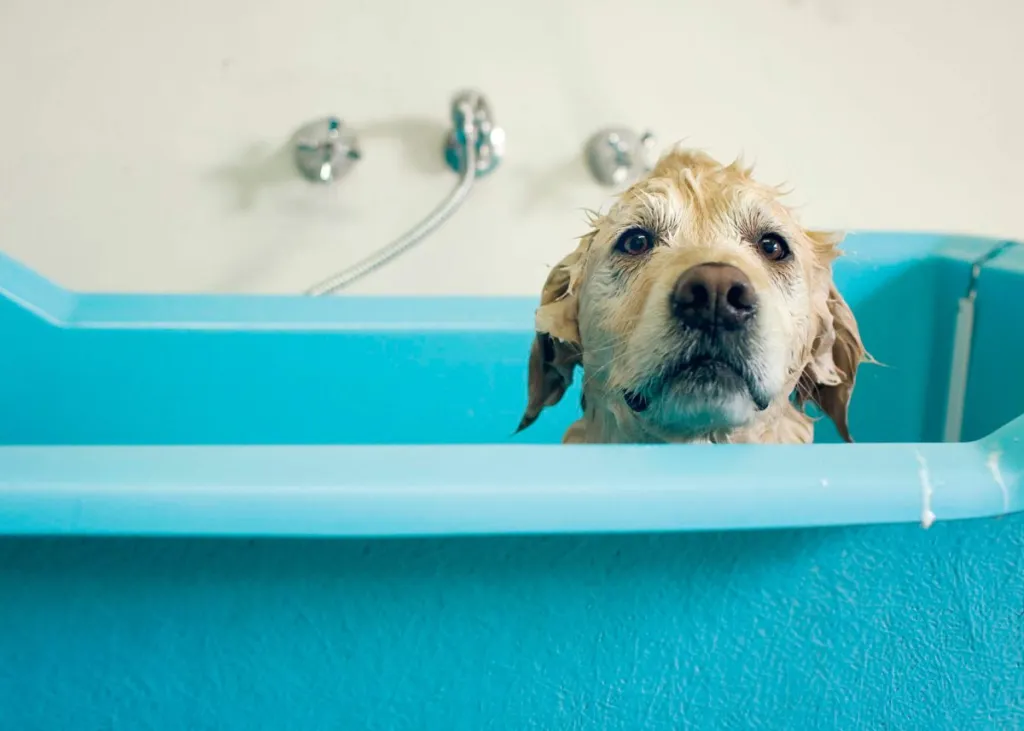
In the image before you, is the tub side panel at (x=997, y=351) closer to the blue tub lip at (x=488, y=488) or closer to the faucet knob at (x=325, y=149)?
the blue tub lip at (x=488, y=488)

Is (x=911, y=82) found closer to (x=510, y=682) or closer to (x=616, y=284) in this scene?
(x=616, y=284)

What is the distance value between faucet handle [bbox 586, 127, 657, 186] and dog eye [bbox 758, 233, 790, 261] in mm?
706

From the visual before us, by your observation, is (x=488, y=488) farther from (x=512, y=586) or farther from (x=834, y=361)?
(x=834, y=361)

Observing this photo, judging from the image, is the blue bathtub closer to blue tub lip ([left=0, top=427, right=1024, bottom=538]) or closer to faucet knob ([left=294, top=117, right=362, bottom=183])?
blue tub lip ([left=0, top=427, right=1024, bottom=538])

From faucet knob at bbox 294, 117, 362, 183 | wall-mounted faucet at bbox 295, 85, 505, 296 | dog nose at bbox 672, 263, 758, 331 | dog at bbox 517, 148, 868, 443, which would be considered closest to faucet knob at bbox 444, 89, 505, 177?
wall-mounted faucet at bbox 295, 85, 505, 296

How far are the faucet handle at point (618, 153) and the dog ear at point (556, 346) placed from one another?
648 millimetres

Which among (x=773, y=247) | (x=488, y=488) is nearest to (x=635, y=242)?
(x=773, y=247)

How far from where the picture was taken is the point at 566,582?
60 cm

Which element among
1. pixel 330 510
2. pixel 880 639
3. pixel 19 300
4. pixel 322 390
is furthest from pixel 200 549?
pixel 19 300

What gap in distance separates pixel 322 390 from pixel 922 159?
1218 millimetres

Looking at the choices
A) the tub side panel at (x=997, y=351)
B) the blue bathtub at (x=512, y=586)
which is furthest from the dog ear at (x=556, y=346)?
the tub side panel at (x=997, y=351)

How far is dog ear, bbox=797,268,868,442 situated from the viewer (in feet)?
3.04

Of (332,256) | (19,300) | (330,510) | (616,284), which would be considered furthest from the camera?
(332,256)

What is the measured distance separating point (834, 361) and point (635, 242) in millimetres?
256
